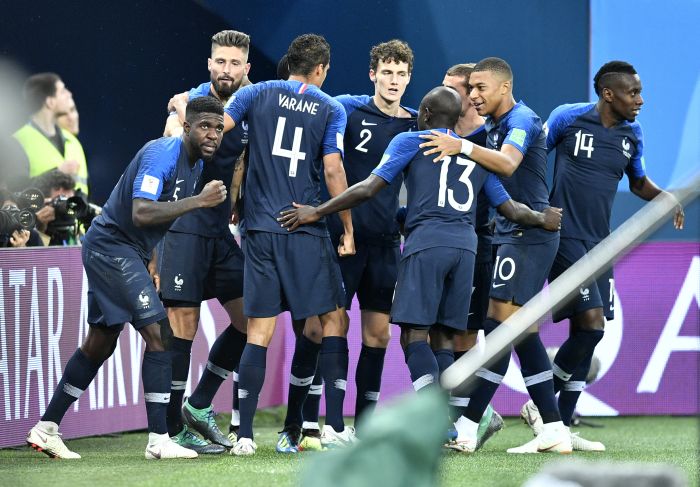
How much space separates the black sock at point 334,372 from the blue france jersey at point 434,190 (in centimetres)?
61

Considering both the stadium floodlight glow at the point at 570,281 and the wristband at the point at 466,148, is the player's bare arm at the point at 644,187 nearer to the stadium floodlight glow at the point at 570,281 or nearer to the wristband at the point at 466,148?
the wristband at the point at 466,148

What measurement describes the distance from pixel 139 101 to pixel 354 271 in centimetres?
572

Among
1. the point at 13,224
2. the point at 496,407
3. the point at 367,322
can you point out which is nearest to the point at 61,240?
the point at 13,224

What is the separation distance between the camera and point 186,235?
6410 mm

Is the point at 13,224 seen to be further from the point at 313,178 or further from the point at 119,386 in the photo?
the point at 313,178

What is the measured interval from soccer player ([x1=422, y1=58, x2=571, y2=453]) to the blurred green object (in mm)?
3271

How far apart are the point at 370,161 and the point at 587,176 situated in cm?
119

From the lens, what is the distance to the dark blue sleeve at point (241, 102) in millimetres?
6180

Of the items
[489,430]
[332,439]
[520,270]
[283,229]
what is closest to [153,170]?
[283,229]

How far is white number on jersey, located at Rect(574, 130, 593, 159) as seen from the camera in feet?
22.4

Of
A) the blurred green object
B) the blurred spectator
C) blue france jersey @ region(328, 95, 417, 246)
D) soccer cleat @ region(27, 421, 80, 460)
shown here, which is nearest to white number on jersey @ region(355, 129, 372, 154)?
blue france jersey @ region(328, 95, 417, 246)

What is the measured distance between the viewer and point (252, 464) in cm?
559

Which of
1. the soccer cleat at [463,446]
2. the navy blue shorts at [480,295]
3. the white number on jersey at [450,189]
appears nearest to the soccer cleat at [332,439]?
the soccer cleat at [463,446]

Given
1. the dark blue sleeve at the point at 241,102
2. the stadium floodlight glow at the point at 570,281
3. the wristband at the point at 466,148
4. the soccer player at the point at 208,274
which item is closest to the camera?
the stadium floodlight glow at the point at 570,281
